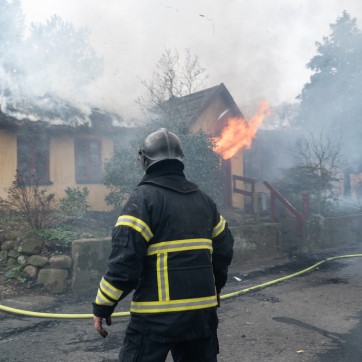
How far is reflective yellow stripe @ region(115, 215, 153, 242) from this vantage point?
2.26m

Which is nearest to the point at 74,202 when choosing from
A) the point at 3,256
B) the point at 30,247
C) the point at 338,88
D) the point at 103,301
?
the point at 3,256

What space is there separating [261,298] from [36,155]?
24.8ft

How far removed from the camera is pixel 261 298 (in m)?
6.36

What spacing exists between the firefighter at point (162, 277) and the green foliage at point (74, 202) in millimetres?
7584

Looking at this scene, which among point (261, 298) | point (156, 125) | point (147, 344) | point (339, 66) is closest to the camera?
point (147, 344)

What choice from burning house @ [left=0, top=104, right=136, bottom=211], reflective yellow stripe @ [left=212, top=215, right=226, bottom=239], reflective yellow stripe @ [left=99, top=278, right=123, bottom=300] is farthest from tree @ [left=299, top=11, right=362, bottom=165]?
reflective yellow stripe @ [left=99, top=278, right=123, bottom=300]

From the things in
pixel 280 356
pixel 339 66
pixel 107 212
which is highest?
pixel 339 66

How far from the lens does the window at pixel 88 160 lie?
1167 centimetres

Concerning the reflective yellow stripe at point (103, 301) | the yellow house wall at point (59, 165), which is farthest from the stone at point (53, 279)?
the reflective yellow stripe at point (103, 301)

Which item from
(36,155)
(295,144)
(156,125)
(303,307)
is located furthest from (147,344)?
(295,144)

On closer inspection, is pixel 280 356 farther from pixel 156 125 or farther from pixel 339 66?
pixel 339 66

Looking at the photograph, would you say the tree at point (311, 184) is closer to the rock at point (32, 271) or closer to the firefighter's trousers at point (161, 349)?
the rock at point (32, 271)

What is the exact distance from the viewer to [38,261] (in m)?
6.75

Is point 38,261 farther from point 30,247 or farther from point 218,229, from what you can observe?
point 218,229
